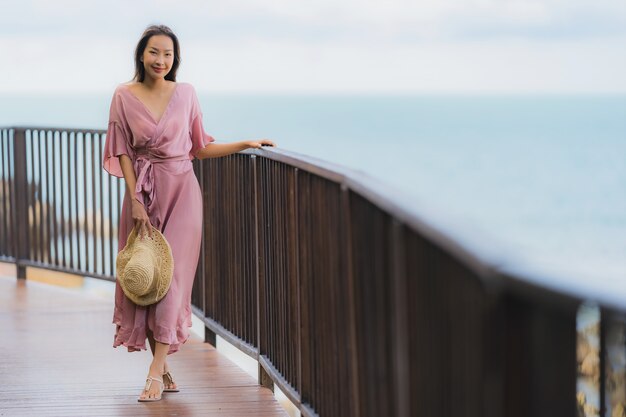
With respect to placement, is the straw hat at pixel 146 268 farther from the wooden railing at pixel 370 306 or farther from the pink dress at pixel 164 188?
the wooden railing at pixel 370 306

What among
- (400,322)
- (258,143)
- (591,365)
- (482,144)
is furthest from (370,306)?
(482,144)

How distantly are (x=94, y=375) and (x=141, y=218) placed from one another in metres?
1.17

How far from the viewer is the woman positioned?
5.90 meters

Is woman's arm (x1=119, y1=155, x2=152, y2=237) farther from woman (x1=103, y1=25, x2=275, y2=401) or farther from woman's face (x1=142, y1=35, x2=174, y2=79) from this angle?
woman's face (x1=142, y1=35, x2=174, y2=79)

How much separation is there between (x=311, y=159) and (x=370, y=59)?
2825 inches

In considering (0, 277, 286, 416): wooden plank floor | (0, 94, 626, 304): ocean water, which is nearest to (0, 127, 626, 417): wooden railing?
(0, 277, 286, 416): wooden plank floor

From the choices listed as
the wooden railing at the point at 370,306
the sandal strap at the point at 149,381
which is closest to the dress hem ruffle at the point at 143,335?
the sandal strap at the point at 149,381

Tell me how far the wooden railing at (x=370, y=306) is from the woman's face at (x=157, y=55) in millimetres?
592

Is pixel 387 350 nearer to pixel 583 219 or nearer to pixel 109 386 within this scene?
pixel 109 386

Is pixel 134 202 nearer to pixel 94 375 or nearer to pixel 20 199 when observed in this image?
pixel 94 375

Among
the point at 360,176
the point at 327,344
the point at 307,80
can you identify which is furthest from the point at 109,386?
the point at 307,80

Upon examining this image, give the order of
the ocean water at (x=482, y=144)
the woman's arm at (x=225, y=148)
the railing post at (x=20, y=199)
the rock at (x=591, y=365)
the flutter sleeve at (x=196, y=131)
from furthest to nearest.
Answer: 1. the ocean water at (x=482, y=144)
2. the railing post at (x=20, y=199)
3. the flutter sleeve at (x=196, y=131)
4. the woman's arm at (x=225, y=148)
5. the rock at (x=591, y=365)

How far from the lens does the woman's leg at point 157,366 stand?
19.6 feet

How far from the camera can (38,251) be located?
34.3ft
